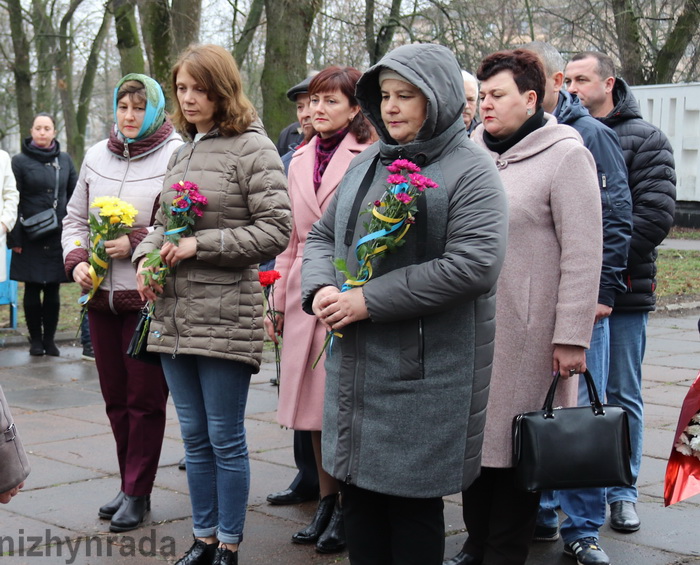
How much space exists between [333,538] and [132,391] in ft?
3.76

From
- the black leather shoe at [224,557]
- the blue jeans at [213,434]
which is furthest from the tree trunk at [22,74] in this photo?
the black leather shoe at [224,557]

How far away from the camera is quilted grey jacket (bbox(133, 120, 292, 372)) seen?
13.0 feet

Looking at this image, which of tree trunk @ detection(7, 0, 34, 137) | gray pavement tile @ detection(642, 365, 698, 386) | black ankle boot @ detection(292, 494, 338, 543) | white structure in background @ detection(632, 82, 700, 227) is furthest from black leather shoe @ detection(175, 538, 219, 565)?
tree trunk @ detection(7, 0, 34, 137)

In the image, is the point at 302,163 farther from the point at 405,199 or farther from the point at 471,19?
the point at 471,19

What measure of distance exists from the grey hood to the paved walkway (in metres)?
2.01

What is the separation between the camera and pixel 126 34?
Answer: 14820 mm

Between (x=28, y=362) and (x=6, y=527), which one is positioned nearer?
(x=6, y=527)

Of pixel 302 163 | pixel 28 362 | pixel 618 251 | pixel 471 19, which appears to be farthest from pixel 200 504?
pixel 471 19

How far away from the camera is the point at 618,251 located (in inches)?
168

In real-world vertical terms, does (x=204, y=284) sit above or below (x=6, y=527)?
above

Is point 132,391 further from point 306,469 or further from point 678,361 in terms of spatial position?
point 678,361

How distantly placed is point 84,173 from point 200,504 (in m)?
1.76

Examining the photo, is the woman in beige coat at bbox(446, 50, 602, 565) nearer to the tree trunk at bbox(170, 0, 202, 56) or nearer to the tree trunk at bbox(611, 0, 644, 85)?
the tree trunk at bbox(170, 0, 202, 56)

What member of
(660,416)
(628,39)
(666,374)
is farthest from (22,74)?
(660,416)
